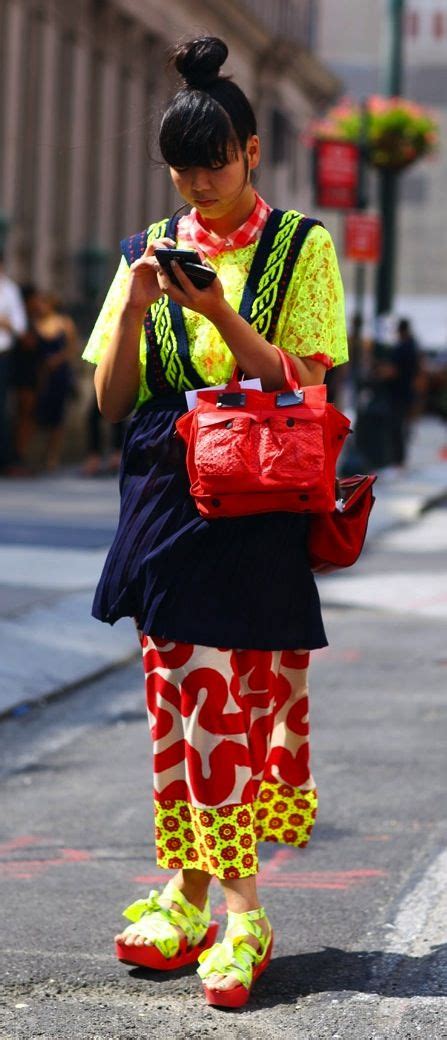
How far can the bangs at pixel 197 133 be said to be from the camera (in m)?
3.84

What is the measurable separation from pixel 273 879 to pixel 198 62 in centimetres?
211

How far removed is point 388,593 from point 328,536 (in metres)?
7.03

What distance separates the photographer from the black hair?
3.84m

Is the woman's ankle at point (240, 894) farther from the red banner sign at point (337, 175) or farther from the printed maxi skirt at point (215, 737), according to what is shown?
the red banner sign at point (337, 175)

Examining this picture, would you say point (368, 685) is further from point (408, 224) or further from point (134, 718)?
point (408, 224)

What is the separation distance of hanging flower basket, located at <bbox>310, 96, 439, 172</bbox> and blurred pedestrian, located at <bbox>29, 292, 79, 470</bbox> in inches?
231

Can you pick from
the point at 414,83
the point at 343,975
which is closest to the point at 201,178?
the point at 343,975

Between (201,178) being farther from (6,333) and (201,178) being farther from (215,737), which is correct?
(6,333)

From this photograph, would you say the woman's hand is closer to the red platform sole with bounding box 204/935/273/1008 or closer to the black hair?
the black hair

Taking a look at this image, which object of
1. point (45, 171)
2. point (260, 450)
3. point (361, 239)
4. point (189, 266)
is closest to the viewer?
point (189, 266)

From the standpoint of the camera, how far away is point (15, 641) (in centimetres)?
841

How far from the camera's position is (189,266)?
370 cm

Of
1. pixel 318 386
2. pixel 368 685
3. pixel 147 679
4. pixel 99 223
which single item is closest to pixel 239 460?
pixel 318 386

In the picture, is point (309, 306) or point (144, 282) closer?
point (144, 282)
